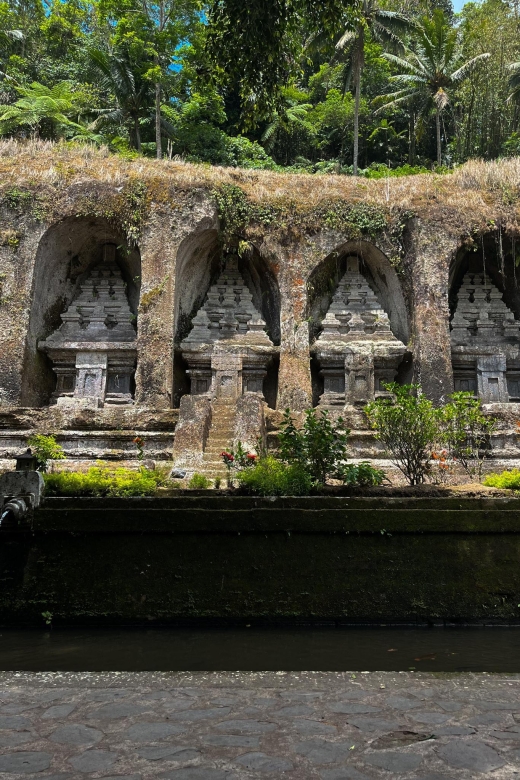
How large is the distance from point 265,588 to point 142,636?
1.12m

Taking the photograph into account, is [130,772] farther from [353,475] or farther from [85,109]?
[85,109]

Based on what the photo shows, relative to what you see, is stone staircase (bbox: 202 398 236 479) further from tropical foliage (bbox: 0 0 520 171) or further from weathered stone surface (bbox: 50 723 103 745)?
tropical foliage (bbox: 0 0 520 171)

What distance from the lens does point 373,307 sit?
17.0 metres

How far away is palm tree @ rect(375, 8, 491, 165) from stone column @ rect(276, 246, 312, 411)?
49.0 feet

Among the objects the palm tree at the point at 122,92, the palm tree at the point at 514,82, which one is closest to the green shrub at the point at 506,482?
the palm tree at the point at 122,92

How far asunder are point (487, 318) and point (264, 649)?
14.4 meters

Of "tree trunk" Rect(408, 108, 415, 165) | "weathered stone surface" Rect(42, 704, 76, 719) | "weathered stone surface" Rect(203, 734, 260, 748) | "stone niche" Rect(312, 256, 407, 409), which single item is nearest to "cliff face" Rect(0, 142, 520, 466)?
"stone niche" Rect(312, 256, 407, 409)

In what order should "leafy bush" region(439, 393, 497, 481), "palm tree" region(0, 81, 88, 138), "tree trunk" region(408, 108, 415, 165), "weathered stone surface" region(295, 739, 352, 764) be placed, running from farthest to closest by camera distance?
"tree trunk" region(408, 108, 415, 165)
"palm tree" region(0, 81, 88, 138)
"leafy bush" region(439, 393, 497, 481)
"weathered stone surface" region(295, 739, 352, 764)

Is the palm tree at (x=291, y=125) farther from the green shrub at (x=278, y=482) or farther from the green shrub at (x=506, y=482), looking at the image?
the green shrub at (x=278, y=482)

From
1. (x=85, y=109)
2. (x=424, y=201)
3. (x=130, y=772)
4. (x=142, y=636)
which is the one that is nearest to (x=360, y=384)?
(x=424, y=201)

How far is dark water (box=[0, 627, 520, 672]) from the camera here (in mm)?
4414

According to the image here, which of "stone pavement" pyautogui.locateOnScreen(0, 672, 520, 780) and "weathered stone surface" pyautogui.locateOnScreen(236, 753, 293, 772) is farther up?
"stone pavement" pyautogui.locateOnScreen(0, 672, 520, 780)

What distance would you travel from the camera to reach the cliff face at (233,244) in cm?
1528

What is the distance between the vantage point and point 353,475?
6.67 metres
